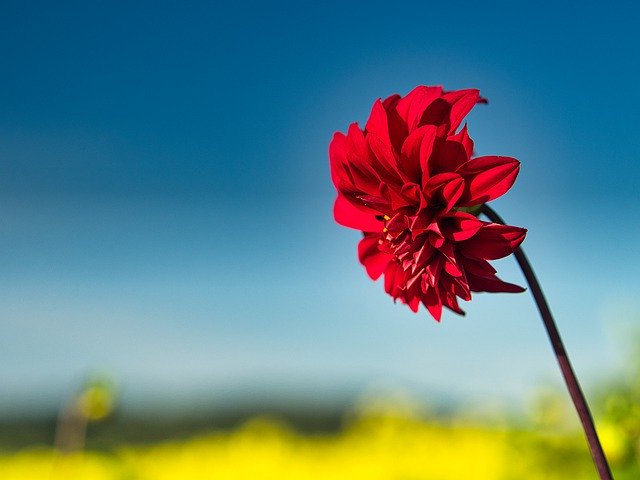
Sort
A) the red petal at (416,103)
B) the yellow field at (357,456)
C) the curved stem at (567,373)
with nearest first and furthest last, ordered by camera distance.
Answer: the curved stem at (567,373), the red petal at (416,103), the yellow field at (357,456)

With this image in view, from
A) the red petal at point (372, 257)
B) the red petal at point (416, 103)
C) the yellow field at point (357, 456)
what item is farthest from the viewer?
the yellow field at point (357, 456)

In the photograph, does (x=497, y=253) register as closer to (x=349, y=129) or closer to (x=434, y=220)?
(x=434, y=220)

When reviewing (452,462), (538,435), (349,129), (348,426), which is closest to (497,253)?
(349,129)

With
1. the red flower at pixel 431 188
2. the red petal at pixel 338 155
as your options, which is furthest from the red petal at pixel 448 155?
the red petal at pixel 338 155

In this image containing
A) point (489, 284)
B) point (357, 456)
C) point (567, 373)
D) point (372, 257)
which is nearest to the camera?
point (567, 373)

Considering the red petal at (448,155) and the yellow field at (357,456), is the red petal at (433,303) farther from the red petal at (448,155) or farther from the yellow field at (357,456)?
the yellow field at (357,456)

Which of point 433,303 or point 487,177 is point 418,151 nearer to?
point 487,177

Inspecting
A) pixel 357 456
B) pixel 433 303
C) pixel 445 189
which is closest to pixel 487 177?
pixel 445 189

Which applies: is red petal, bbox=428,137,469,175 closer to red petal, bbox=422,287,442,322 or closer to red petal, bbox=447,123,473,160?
red petal, bbox=447,123,473,160
